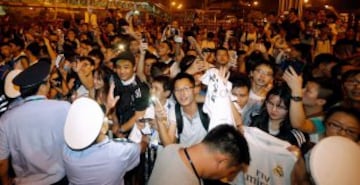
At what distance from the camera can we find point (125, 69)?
15.8 ft

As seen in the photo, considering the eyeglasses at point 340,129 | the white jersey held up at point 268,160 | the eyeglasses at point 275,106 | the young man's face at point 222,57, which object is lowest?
the white jersey held up at point 268,160

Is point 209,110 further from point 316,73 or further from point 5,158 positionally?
point 316,73

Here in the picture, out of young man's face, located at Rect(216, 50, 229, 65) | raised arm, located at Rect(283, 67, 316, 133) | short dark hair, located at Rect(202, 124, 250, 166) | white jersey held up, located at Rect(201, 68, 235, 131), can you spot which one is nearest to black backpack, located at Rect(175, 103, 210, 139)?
→ white jersey held up, located at Rect(201, 68, 235, 131)

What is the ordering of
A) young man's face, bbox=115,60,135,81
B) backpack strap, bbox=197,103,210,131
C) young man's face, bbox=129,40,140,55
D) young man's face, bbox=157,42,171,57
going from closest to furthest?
backpack strap, bbox=197,103,210,131 < young man's face, bbox=115,60,135,81 < young man's face, bbox=129,40,140,55 < young man's face, bbox=157,42,171,57

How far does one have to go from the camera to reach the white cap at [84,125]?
259cm

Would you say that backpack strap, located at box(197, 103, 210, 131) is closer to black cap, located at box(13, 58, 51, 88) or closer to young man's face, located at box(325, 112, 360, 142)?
young man's face, located at box(325, 112, 360, 142)

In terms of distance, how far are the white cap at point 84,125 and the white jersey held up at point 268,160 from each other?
1.37m

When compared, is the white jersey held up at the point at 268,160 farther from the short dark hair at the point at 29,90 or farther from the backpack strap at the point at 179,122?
the short dark hair at the point at 29,90

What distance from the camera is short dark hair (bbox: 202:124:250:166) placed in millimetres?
2221

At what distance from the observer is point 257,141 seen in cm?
305

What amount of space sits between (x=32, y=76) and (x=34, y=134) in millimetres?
565

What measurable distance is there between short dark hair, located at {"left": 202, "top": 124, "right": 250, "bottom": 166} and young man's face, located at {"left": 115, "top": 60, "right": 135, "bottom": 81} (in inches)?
108

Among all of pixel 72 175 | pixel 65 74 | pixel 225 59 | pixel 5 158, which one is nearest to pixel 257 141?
pixel 72 175

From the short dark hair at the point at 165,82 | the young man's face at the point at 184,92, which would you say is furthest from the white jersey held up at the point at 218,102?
the short dark hair at the point at 165,82
